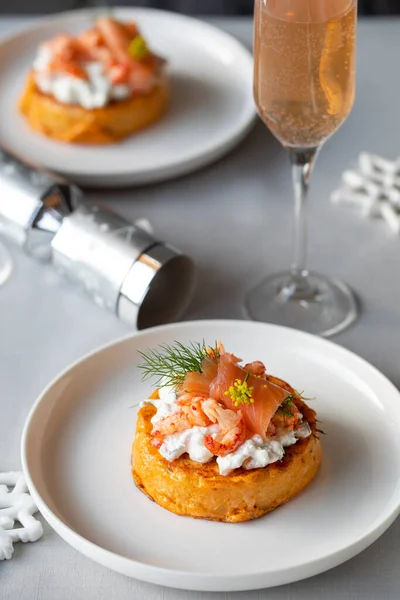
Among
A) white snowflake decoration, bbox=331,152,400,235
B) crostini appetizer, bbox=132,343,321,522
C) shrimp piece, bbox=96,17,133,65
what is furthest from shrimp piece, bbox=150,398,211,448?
shrimp piece, bbox=96,17,133,65

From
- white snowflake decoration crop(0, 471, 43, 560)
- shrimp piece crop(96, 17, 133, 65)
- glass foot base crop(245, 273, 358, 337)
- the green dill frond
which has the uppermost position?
shrimp piece crop(96, 17, 133, 65)

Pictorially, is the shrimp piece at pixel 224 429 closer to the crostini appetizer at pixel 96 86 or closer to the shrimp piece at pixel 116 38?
the crostini appetizer at pixel 96 86

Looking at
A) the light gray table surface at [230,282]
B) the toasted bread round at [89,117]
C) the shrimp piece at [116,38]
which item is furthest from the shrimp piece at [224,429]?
the shrimp piece at [116,38]

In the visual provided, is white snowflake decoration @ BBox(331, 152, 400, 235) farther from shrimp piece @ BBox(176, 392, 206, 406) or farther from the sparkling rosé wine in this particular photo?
shrimp piece @ BBox(176, 392, 206, 406)

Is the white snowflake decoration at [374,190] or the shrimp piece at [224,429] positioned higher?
the shrimp piece at [224,429]

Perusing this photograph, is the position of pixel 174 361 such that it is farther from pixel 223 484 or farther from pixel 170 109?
pixel 170 109

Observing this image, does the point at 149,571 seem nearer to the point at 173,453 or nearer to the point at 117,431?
the point at 173,453

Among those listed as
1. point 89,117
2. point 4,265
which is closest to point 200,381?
point 4,265
